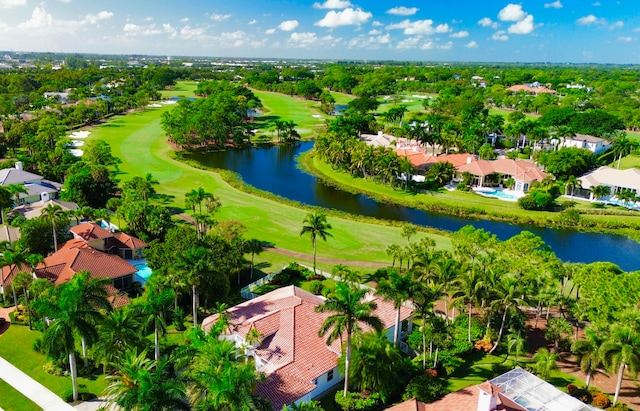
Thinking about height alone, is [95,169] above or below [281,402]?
above

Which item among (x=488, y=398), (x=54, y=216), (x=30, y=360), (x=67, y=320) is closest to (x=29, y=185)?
(x=54, y=216)

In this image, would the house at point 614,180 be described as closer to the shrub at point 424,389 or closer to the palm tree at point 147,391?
the shrub at point 424,389

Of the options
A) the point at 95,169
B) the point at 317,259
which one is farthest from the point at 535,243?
the point at 95,169

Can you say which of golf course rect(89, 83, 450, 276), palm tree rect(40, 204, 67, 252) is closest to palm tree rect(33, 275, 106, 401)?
palm tree rect(40, 204, 67, 252)

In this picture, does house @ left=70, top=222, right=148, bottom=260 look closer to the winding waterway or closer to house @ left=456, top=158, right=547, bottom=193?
the winding waterway

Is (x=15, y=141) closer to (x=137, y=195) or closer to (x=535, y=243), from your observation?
(x=137, y=195)

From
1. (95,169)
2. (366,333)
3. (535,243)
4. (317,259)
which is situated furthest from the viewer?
(95,169)
